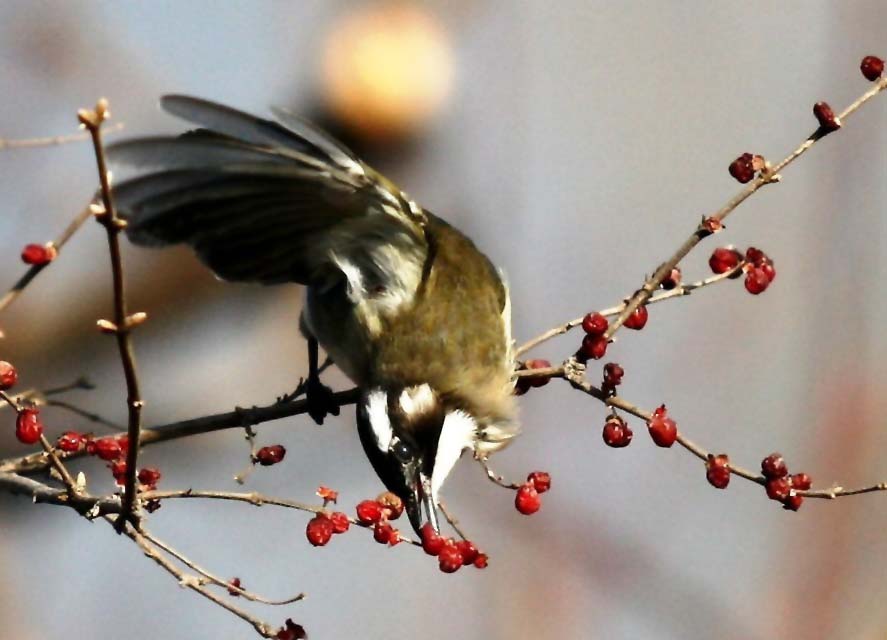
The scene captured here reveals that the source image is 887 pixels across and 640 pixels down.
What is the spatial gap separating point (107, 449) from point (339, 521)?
0.58 metres

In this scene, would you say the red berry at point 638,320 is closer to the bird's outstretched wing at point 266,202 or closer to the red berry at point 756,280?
the red berry at point 756,280

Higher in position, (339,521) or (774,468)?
(774,468)

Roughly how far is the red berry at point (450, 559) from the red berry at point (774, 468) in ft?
2.44

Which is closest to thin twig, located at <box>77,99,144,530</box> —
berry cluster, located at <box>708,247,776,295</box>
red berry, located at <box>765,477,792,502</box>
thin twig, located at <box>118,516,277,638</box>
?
thin twig, located at <box>118,516,277,638</box>

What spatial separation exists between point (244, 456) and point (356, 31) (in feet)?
6.32

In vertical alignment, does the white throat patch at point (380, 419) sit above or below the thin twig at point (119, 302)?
below

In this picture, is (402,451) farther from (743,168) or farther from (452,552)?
(743,168)

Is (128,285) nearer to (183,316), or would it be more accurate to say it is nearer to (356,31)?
(183,316)

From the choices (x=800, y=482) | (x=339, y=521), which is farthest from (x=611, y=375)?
(x=339, y=521)

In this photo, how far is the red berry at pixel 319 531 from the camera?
324 centimetres

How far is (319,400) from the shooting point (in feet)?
12.7

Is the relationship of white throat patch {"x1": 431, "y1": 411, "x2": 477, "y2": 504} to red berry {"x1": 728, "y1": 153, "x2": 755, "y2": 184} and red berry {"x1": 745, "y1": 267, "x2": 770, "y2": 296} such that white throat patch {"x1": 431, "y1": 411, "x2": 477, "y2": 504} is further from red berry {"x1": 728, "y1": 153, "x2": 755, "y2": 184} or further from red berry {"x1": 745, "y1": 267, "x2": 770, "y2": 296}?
red berry {"x1": 728, "y1": 153, "x2": 755, "y2": 184}

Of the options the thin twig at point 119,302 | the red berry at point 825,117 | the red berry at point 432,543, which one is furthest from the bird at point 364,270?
the red berry at point 825,117

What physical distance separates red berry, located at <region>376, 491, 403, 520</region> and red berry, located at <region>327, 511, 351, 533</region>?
111 mm
